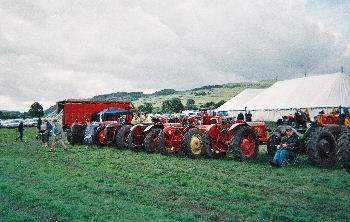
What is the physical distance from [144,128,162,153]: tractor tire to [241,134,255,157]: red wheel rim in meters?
3.66

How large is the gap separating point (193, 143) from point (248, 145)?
6.12 ft

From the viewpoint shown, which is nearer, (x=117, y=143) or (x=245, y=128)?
(x=245, y=128)

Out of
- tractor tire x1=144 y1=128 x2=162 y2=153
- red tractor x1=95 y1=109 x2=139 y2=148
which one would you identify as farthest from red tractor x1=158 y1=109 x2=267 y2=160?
red tractor x1=95 y1=109 x2=139 y2=148

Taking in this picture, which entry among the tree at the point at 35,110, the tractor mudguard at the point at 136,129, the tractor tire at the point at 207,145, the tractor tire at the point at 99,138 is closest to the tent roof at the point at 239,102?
the tractor tire at the point at 99,138

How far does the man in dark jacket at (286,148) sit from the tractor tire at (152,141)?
491cm

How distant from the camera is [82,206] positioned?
5254 mm

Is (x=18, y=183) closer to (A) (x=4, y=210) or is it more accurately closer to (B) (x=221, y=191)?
(A) (x=4, y=210)

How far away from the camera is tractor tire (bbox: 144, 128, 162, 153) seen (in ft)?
39.5

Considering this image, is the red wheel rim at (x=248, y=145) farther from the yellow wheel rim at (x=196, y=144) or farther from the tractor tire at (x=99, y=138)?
the tractor tire at (x=99, y=138)

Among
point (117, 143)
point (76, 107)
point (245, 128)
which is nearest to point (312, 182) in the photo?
point (245, 128)

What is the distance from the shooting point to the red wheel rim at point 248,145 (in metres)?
10.0

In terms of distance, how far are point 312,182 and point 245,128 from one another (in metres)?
3.32

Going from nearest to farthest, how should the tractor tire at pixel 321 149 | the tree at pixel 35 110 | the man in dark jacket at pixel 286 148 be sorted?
the tractor tire at pixel 321 149 < the man in dark jacket at pixel 286 148 < the tree at pixel 35 110

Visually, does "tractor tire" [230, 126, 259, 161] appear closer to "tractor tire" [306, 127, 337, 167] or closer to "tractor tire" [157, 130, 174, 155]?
"tractor tire" [306, 127, 337, 167]
